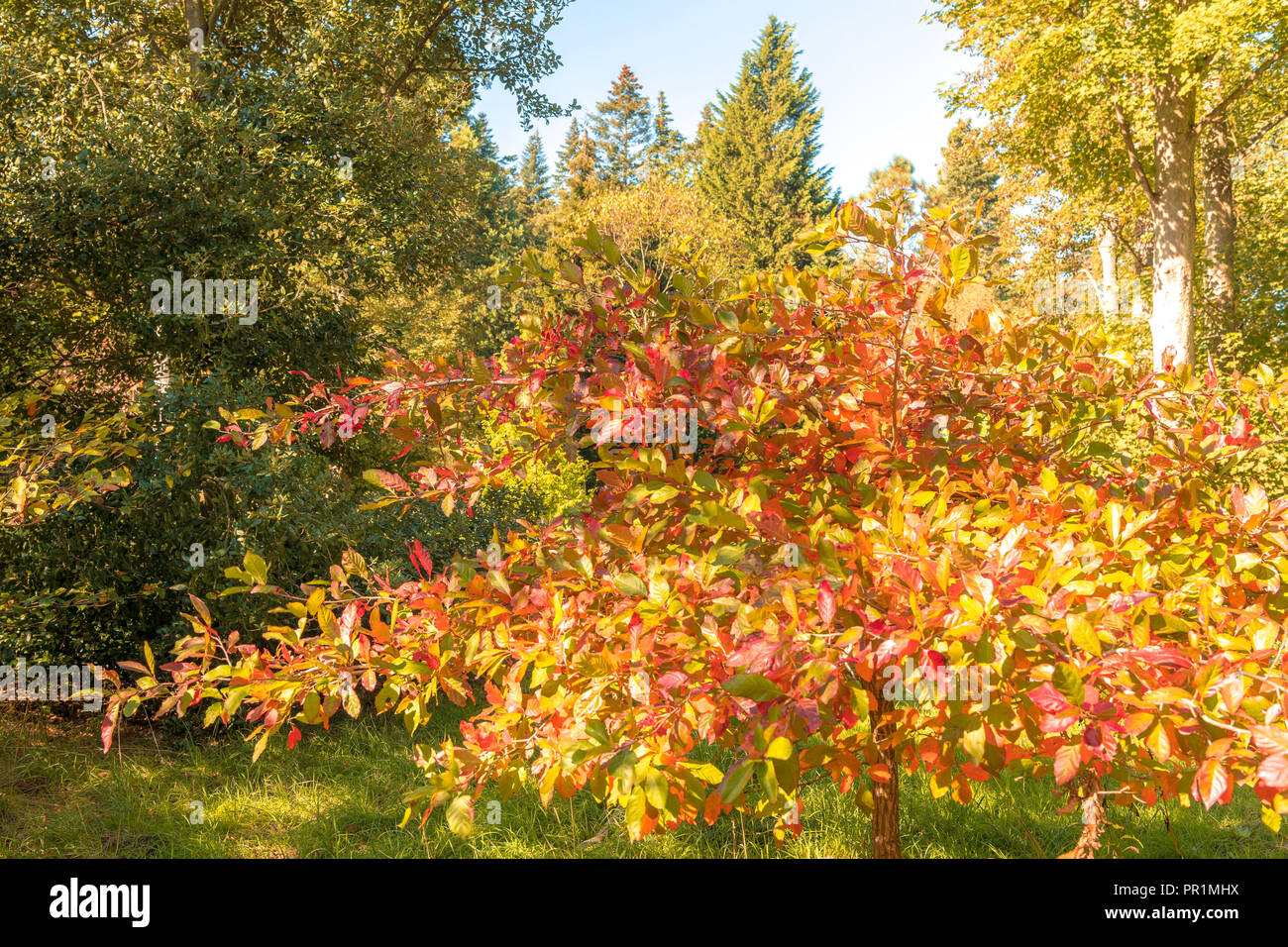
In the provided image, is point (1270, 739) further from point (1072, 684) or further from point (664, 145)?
point (664, 145)

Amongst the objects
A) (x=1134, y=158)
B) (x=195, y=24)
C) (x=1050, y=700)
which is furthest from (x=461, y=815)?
(x=1134, y=158)

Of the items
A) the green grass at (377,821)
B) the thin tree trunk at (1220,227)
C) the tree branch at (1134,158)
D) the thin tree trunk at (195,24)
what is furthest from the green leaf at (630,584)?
the thin tree trunk at (1220,227)

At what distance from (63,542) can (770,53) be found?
109 ft

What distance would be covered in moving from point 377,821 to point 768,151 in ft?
102

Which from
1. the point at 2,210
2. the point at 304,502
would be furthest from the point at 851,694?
the point at 2,210

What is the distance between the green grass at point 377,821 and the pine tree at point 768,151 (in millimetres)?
26803

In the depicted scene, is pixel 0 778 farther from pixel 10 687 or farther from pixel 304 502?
pixel 304 502

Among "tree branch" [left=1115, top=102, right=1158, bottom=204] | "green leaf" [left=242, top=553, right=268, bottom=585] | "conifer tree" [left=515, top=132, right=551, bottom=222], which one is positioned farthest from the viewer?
"conifer tree" [left=515, top=132, right=551, bottom=222]

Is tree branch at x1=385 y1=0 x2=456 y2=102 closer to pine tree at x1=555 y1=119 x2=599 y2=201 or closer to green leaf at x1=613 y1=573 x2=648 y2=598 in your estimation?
green leaf at x1=613 y1=573 x2=648 y2=598

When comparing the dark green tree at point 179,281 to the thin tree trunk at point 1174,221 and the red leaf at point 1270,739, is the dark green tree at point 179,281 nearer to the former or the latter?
the red leaf at point 1270,739

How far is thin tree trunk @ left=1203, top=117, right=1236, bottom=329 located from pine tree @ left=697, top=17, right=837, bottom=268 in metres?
17.7

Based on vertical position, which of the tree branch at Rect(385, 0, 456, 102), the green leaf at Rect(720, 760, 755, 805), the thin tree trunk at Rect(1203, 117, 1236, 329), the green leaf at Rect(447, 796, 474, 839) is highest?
the tree branch at Rect(385, 0, 456, 102)

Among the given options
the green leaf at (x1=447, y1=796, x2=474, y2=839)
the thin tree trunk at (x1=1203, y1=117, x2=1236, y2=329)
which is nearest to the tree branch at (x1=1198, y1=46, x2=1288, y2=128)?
the thin tree trunk at (x1=1203, y1=117, x2=1236, y2=329)

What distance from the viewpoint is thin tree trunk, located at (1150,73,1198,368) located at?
1045cm
